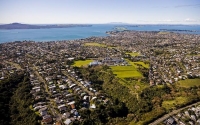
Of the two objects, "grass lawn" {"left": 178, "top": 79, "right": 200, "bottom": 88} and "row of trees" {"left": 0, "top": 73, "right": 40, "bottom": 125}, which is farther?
"grass lawn" {"left": 178, "top": 79, "right": 200, "bottom": 88}

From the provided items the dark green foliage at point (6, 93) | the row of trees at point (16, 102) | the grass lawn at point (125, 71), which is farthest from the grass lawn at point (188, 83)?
the dark green foliage at point (6, 93)

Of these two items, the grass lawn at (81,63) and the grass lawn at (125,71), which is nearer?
the grass lawn at (125,71)

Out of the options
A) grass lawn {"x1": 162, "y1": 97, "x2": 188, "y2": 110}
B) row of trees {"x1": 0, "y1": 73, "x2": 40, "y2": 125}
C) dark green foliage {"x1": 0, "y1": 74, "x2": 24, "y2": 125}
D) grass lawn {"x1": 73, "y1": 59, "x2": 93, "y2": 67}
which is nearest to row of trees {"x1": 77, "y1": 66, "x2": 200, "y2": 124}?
grass lawn {"x1": 162, "y1": 97, "x2": 188, "y2": 110}

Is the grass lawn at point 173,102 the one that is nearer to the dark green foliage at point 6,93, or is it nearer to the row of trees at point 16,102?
the row of trees at point 16,102

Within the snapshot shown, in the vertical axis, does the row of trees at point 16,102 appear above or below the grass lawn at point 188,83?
below

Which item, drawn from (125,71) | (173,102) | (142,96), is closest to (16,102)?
(142,96)

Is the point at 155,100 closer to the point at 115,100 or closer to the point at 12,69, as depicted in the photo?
the point at 115,100

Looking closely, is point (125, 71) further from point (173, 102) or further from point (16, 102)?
point (16, 102)

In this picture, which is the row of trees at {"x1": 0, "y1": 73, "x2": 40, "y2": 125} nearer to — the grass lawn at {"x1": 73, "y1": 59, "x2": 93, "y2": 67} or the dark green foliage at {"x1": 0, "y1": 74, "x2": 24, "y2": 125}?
the dark green foliage at {"x1": 0, "y1": 74, "x2": 24, "y2": 125}

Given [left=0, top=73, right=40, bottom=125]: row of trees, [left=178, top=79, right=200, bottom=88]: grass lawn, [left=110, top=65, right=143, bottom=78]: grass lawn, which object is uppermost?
[left=110, top=65, right=143, bottom=78]: grass lawn
